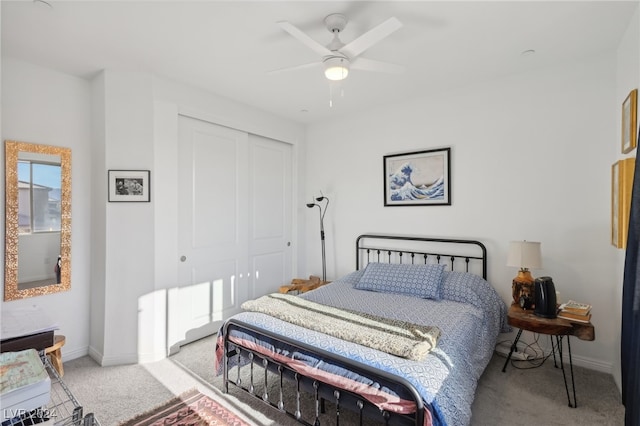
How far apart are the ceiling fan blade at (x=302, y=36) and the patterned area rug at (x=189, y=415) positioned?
2.42 metres

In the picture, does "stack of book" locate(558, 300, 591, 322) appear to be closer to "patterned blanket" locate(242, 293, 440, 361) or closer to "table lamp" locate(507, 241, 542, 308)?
"table lamp" locate(507, 241, 542, 308)

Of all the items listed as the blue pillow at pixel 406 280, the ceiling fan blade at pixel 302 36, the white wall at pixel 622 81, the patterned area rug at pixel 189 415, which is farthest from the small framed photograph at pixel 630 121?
the patterned area rug at pixel 189 415

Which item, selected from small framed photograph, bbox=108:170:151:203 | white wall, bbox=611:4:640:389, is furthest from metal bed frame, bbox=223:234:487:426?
small framed photograph, bbox=108:170:151:203

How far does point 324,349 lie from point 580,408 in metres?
1.90

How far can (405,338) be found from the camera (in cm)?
185

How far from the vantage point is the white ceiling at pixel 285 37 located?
2.00 metres

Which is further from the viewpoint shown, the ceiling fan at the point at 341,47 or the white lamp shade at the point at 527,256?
the white lamp shade at the point at 527,256

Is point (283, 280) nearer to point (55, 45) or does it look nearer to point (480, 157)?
point (480, 157)

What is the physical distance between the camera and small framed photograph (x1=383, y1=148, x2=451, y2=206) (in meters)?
3.36

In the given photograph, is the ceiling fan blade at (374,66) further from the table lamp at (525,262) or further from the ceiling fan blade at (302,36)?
the table lamp at (525,262)

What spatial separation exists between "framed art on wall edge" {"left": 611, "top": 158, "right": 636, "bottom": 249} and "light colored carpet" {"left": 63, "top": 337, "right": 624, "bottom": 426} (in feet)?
3.71

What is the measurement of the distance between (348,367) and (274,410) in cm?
87

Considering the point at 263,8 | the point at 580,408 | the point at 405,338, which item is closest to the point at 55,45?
the point at 263,8

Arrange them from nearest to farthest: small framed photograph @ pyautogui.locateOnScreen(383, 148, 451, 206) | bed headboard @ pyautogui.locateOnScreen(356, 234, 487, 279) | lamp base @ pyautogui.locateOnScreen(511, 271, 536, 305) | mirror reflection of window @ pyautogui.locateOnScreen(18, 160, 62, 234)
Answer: lamp base @ pyautogui.locateOnScreen(511, 271, 536, 305), mirror reflection of window @ pyautogui.locateOnScreen(18, 160, 62, 234), bed headboard @ pyautogui.locateOnScreen(356, 234, 487, 279), small framed photograph @ pyautogui.locateOnScreen(383, 148, 451, 206)
